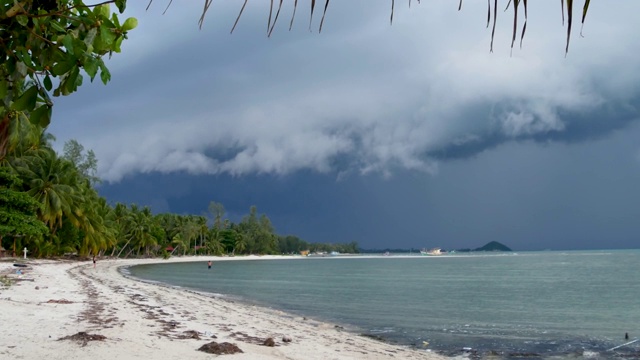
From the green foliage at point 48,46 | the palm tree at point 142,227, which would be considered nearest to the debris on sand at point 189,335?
the green foliage at point 48,46

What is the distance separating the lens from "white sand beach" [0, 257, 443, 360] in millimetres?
8570

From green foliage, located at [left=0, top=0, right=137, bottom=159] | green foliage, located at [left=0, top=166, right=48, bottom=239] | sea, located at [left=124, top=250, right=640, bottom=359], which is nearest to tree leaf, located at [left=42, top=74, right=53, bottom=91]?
green foliage, located at [left=0, top=0, right=137, bottom=159]

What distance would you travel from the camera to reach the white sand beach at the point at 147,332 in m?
8.57

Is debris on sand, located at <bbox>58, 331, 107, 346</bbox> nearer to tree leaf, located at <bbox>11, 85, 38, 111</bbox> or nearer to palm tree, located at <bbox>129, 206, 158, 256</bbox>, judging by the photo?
tree leaf, located at <bbox>11, 85, 38, 111</bbox>

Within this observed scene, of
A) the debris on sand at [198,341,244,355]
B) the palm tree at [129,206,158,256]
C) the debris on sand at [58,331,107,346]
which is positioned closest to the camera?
the debris on sand at [58,331,107,346]

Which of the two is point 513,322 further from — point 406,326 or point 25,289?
point 25,289

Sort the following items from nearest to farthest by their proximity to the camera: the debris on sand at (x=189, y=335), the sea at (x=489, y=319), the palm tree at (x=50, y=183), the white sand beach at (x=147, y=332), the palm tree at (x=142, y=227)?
the white sand beach at (x=147, y=332)
the debris on sand at (x=189, y=335)
the sea at (x=489, y=319)
the palm tree at (x=50, y=183)
the palm tree at (x=142, y=227)

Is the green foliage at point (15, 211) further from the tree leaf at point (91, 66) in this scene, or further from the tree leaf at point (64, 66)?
the tree leaf at point (91, 66)

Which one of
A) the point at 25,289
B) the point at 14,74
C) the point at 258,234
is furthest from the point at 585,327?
the point at 258,234

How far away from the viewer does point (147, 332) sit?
1129cm

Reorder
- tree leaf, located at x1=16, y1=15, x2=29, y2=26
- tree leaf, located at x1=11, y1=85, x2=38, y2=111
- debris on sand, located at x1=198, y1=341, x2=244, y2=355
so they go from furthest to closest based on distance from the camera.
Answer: debris on sand, located at x1=198, y1=341, x2=244, y2=355
tree leaf, located at x1=16, y1=15, x2=29, y2=26
tree leaf, located at x1=11, y1=85, x2=38, y2=111

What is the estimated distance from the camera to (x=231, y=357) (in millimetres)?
9047

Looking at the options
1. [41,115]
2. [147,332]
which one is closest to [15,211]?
[147,332]

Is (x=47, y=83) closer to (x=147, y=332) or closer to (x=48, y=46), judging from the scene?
(x=48, y=46)
